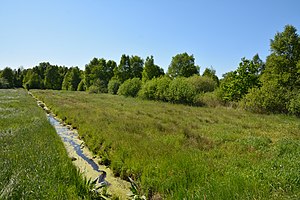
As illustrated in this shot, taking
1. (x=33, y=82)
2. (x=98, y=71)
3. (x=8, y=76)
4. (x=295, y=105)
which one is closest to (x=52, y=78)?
(x=33, y=82)

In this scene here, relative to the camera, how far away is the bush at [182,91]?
116 feet

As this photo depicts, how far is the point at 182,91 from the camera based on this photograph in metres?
35.6

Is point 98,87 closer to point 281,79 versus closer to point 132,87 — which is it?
point 132,87

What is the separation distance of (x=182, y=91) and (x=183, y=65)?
25.4 meters

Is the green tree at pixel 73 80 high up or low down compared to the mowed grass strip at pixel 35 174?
up

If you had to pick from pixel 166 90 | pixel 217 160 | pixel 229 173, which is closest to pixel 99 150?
pixel 217 160

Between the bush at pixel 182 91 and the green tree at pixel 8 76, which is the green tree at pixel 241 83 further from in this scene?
the green tree at pixel 8 76

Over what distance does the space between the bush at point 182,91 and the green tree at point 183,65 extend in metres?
22.5

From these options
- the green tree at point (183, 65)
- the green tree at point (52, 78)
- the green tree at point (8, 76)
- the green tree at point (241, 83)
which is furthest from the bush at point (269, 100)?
the green tree at point (8, 76)

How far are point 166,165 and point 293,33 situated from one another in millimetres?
29009

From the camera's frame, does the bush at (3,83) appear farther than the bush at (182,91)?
Yes

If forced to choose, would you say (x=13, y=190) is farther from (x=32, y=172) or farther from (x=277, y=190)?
(x=277, y=190)

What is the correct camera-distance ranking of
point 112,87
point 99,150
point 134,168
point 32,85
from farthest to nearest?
point 32,85 → point 112,87 → point 99,150 → point 134,168

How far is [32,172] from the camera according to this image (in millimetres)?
6691
